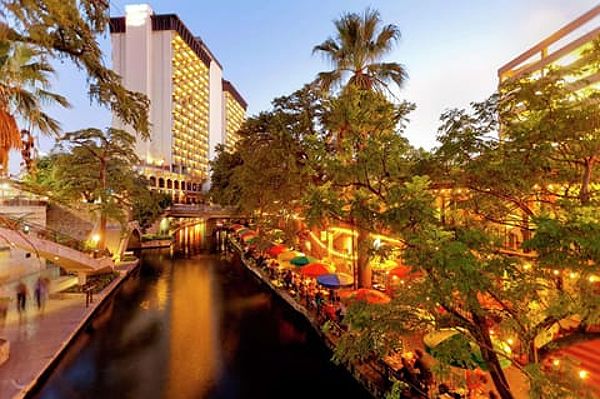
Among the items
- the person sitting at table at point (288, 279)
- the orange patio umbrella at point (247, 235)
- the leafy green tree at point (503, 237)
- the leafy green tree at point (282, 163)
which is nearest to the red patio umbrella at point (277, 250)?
the person sitting at table at point (288, 279)

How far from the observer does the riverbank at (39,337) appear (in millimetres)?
9633

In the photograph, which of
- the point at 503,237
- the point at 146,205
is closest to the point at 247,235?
the point at 146,205

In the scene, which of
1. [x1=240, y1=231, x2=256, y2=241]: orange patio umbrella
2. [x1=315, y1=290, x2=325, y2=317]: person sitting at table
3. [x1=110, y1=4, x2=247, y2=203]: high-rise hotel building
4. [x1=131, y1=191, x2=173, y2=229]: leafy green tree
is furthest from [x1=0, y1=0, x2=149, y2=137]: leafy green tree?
[x1=110, y1=4, x2=247, y2=203]: high-rise hotel building

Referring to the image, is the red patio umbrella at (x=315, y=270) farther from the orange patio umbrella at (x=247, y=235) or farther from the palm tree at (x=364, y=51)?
the orange patio umbrella at (x=247, y=235)

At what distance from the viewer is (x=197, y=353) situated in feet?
42.3

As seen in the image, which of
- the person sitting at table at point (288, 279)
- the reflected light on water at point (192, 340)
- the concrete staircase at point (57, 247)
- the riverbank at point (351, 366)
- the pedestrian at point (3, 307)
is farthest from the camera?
the person sitting at table at point (288, 279)

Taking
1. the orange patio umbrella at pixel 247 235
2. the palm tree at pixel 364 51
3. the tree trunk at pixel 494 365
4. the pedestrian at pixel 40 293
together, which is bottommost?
the pedestrian at pixel 40 293

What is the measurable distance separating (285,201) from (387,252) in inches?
453

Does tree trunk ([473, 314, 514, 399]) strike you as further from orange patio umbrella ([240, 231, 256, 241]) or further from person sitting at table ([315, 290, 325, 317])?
orange patio umbrella ([240, 231, 256, 241])

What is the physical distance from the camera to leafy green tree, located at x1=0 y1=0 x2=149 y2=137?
454 cm

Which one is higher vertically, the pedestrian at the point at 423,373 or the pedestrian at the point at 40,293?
the pedestrian at the point at 423,373

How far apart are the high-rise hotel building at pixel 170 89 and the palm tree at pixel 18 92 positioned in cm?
6232

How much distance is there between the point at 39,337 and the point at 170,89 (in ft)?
249

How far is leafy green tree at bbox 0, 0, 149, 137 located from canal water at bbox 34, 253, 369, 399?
8.18 m
